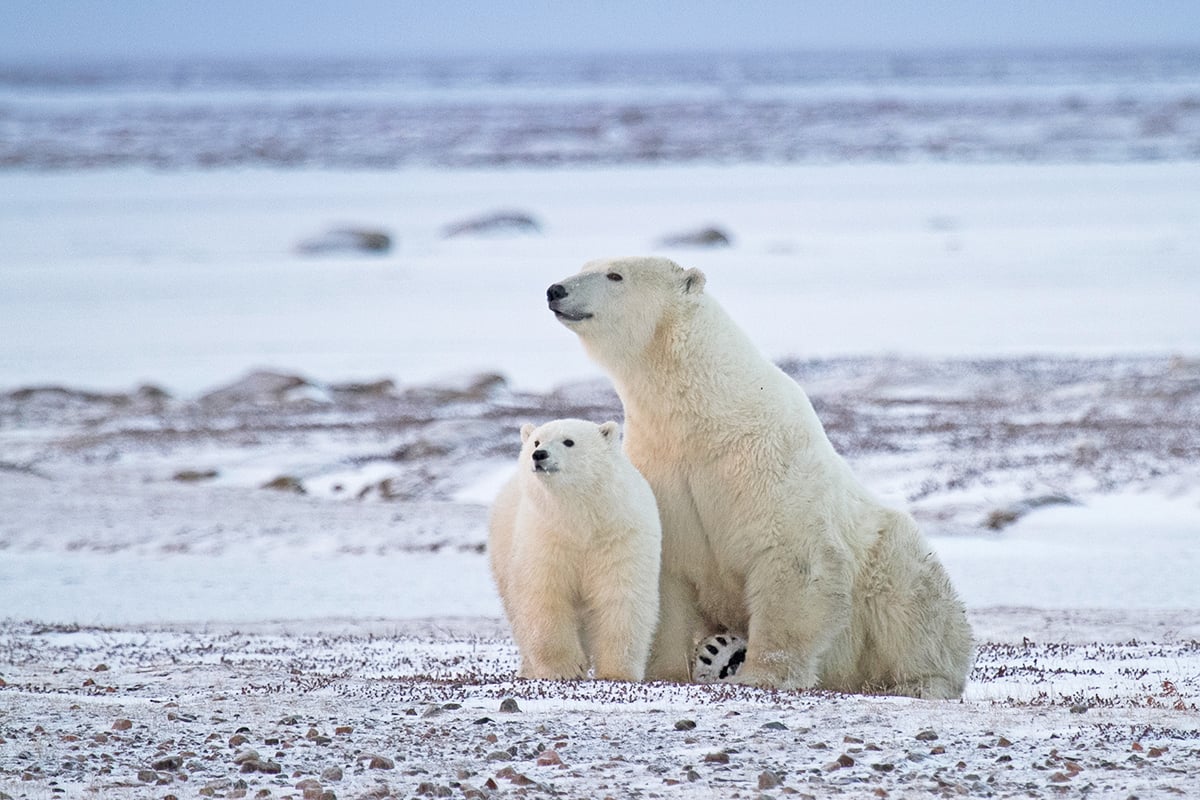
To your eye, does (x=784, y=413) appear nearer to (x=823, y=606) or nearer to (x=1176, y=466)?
(x=823, y=606)

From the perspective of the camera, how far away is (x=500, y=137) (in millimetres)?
52219

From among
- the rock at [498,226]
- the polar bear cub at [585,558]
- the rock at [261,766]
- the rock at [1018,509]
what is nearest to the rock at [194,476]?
the rock at [1018,509]

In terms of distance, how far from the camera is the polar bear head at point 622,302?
5.43 metres

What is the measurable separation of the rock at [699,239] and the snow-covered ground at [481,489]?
56cm

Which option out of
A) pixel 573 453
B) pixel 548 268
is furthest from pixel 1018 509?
pixel 548 268

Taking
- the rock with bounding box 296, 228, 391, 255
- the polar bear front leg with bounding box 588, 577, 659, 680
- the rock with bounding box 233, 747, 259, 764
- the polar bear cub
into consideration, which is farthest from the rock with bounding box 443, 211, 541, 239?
the rock with bounding box 233, 747, 259, 764

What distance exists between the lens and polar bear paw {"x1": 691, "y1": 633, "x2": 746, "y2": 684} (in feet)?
18.1

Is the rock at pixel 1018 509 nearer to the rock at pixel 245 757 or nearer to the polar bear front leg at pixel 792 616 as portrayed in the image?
the polar bear front leg at pixel 792 616

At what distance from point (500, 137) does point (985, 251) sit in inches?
1195

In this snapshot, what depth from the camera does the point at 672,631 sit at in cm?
547

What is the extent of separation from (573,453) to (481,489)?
5.86 meters

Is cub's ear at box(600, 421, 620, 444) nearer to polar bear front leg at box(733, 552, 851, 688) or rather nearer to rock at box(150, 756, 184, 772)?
polar bear front leg at box(733, 552, 851, 688)

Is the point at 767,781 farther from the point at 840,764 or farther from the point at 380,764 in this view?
the point at 380,764

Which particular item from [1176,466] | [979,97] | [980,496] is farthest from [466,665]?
[979,97]
